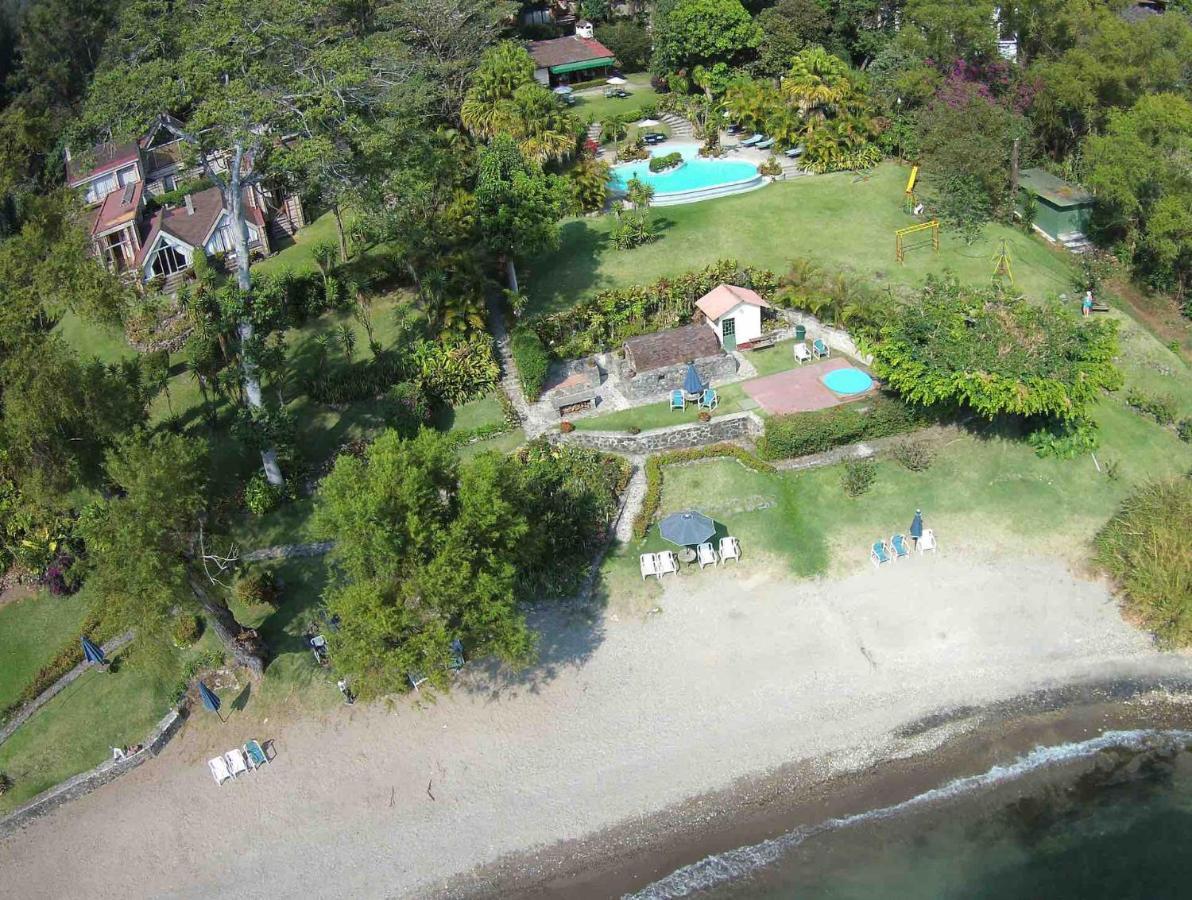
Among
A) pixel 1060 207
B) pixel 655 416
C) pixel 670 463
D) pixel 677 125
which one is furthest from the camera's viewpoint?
pixel 677 125

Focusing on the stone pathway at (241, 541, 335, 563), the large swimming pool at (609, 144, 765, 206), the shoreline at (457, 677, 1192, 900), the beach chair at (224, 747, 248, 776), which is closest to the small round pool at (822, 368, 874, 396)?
the shoreline at (457, 677, 1192, 900)

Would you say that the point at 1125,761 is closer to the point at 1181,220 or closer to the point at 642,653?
the point at 642,653

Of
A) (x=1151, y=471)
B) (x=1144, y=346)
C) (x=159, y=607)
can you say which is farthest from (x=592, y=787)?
(x=1144, y=346)

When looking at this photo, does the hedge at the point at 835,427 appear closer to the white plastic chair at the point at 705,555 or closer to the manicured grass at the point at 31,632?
the white plastic chair at the point at 705,555

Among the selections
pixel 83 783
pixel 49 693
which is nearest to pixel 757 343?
pixel 83 783

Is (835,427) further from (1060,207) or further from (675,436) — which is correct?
(1060,207)

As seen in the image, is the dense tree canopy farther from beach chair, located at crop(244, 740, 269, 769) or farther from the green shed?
beach chair, located at crop(244, 740, 269, 769)
